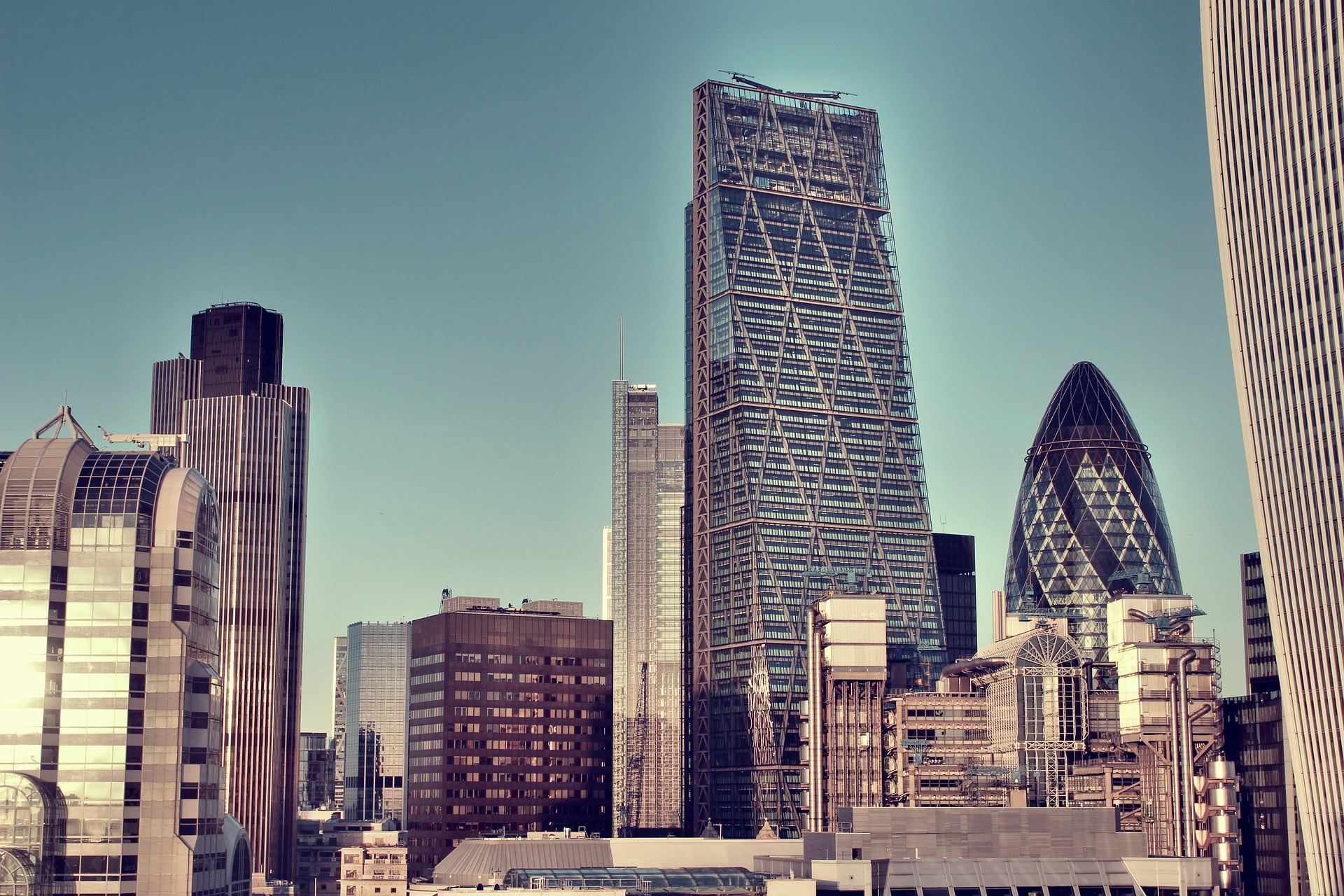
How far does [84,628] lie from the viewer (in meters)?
188

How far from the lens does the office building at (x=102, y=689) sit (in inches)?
Result: 7239

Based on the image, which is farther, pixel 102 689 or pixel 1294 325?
pixel 102 689

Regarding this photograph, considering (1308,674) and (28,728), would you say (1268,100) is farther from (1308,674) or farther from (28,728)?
(28,728)

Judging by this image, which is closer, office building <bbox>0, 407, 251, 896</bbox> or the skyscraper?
the skyscraper

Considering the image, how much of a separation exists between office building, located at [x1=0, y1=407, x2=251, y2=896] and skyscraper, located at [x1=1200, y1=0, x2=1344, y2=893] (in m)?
111

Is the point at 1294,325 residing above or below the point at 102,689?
above

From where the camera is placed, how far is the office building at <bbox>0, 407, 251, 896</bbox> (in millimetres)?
183875

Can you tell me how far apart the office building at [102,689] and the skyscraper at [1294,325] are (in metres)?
111

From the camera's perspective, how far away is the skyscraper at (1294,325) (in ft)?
Answer: 582

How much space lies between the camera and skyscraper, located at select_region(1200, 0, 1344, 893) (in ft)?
582

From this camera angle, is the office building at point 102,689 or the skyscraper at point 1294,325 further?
the office building at point 102,689

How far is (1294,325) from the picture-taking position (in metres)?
184

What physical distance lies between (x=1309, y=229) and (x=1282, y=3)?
2289 cm

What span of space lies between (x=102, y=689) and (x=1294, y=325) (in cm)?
12715
